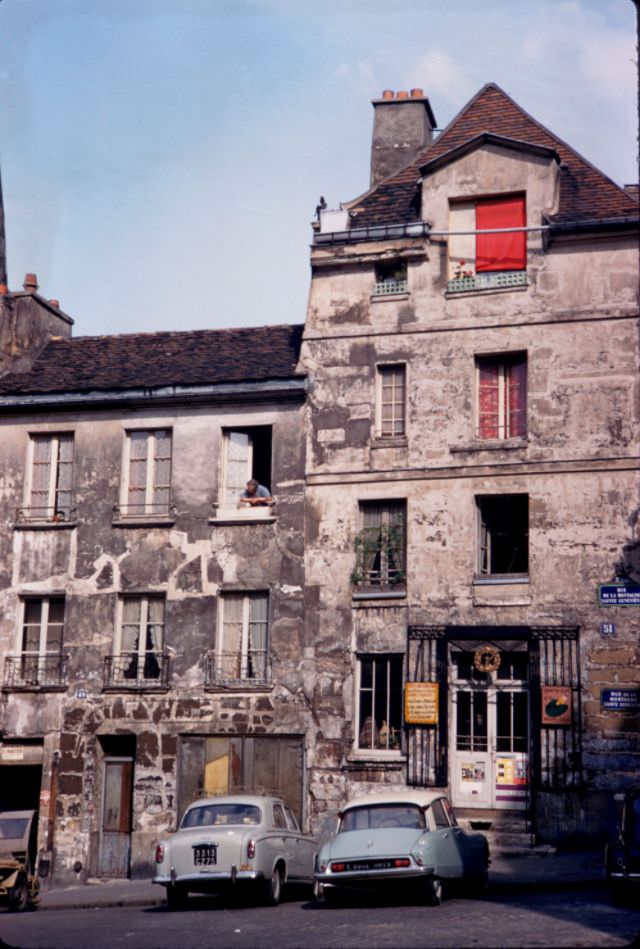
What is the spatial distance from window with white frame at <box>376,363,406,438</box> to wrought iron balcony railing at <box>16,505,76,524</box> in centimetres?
685

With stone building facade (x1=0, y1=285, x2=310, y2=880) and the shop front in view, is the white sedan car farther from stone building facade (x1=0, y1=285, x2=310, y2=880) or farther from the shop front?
stone building facade (x1=0, y1=285, x2=310, y2=880)

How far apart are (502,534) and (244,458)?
224 inches

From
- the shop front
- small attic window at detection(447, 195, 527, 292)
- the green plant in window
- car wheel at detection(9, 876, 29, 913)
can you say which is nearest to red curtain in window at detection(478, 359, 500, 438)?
small attic window at detection(447, 195, 527, 292)

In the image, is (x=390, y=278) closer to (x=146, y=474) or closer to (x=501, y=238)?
(x=501, y=238)

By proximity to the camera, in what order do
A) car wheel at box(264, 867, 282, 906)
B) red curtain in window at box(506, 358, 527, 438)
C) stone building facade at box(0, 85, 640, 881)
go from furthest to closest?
red curtain in window at box(506, 358, 527, 438) < stone building facade at box(0, 85, 640, 881) < car wheel at box(264, 867, 282, 906)

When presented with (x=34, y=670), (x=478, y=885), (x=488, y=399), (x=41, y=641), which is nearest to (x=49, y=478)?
(x=41, y=641)

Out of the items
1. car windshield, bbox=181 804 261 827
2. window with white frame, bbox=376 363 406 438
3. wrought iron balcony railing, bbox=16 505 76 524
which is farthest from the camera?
wrought iron balcony railing, bbox=16 505 76 524

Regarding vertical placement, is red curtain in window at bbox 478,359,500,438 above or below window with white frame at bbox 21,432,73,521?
above

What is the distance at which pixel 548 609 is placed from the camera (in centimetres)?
2662

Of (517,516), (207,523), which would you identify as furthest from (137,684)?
(517,516)

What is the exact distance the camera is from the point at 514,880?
2259cm

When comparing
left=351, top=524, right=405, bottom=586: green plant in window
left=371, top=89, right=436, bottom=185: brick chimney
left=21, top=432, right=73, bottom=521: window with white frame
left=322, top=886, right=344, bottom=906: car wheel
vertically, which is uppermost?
left=371, top=89, right=436, bottom=185: brick chimney

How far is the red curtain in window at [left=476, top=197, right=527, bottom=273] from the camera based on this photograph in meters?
28.3

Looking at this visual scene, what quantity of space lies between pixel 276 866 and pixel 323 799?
6669mm
